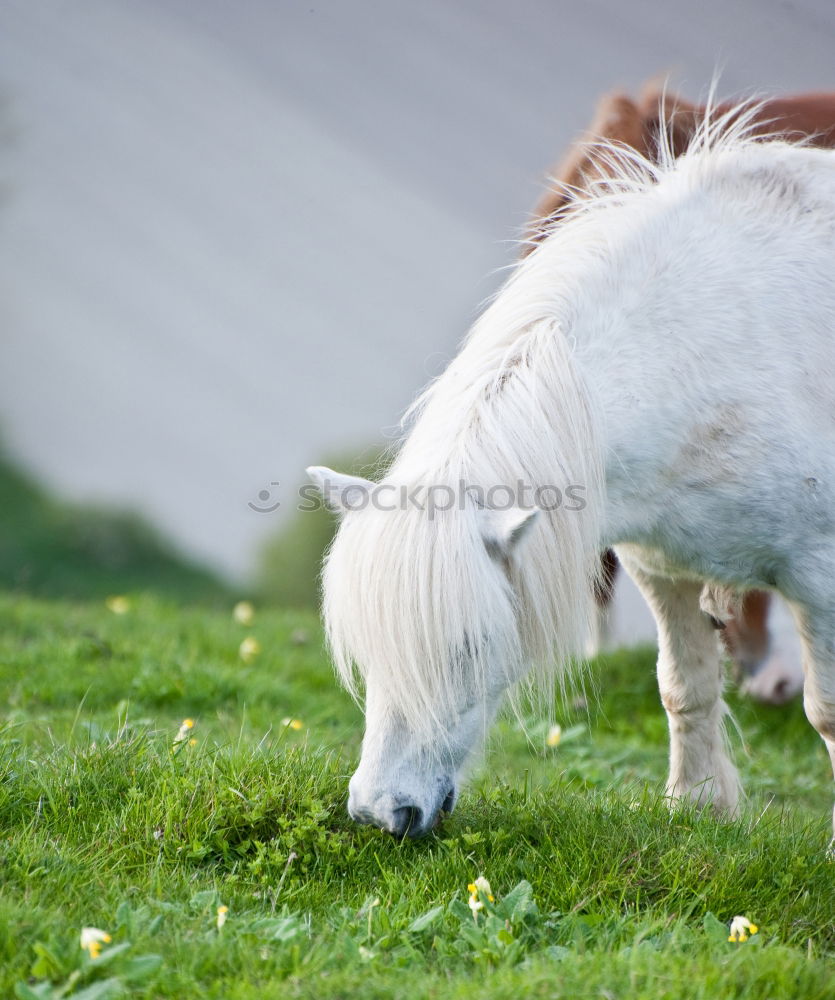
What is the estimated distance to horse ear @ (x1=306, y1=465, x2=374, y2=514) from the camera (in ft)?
8.77

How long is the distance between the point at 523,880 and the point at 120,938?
3.09ft

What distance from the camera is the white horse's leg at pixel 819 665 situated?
304cm

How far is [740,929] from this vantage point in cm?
217

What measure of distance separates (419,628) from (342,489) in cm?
48

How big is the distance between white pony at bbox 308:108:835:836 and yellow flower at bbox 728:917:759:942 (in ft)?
2.53

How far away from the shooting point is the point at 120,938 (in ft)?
6.76

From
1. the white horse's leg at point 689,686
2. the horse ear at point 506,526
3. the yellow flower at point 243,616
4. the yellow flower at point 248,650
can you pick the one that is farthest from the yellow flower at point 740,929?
the yellow flower at point 243,616

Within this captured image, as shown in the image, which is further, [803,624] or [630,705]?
[630,705]

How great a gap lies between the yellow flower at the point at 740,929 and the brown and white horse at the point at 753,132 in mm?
Result: 1919

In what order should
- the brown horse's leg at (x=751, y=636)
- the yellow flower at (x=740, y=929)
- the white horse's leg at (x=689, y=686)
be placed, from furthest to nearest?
the brown horse's leg at (x=751, y=636) → the white horse's leg at (x=689, y=686) → the yellow flower at (x=740, y=929)

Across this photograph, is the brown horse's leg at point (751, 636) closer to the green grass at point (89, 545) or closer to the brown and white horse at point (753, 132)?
the brown and white horse at point (753, 132)

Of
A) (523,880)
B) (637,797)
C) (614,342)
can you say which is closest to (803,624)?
(637,797)

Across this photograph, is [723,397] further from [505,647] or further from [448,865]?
[448,865]

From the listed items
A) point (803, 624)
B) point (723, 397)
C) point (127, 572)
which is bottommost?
point (127, 572)
